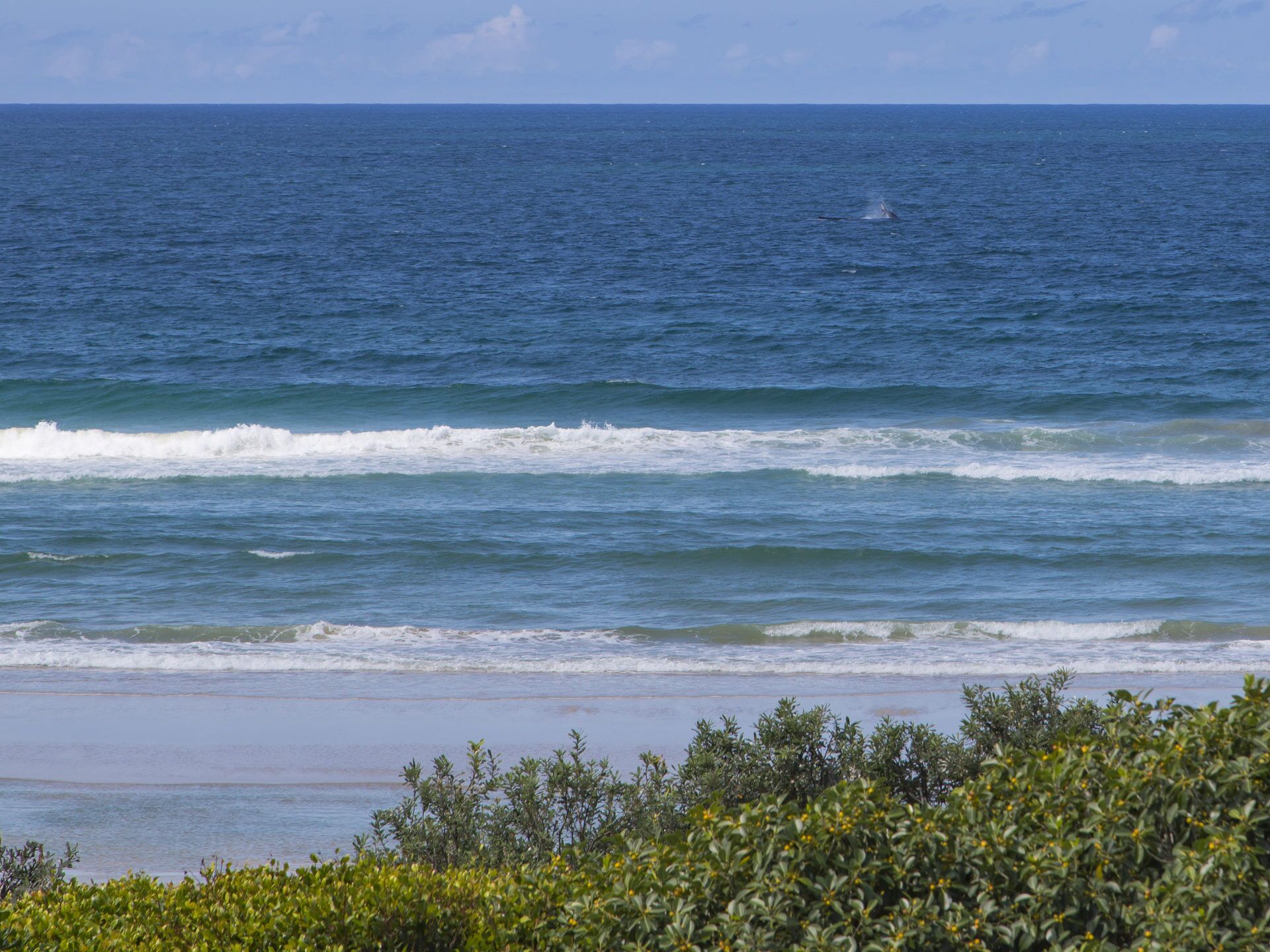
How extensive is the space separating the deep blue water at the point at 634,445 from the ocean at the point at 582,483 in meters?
0.13

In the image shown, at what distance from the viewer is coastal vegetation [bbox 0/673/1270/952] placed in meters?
4.64

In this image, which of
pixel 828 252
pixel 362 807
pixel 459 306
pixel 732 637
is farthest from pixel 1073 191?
pixel 362 807

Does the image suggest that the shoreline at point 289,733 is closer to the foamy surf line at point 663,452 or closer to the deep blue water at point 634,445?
the deep blue water at point 634,445

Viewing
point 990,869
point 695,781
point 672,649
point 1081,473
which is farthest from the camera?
point 1081,473

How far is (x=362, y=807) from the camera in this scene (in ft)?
37.4

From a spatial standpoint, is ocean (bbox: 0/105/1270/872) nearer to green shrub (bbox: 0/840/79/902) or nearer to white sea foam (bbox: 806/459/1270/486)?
white sea foam (bbox: 806/459/1270/486)

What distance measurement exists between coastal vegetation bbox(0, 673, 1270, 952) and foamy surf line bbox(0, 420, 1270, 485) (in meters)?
20.5

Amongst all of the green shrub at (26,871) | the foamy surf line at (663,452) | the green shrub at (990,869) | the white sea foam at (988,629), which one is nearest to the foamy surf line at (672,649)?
the white sea foam at (988,629)

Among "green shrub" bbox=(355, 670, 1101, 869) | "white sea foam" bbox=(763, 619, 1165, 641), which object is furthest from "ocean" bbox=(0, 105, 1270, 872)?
"green shrub" bbox=(355, 670, 1101, 869)

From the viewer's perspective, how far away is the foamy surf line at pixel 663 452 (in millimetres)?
26047

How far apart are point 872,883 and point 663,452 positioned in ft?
76.1

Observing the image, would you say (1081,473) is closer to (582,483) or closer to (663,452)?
(663,452)

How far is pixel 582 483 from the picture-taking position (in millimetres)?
25297

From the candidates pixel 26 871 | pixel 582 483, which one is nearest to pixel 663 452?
pixel 582 483
